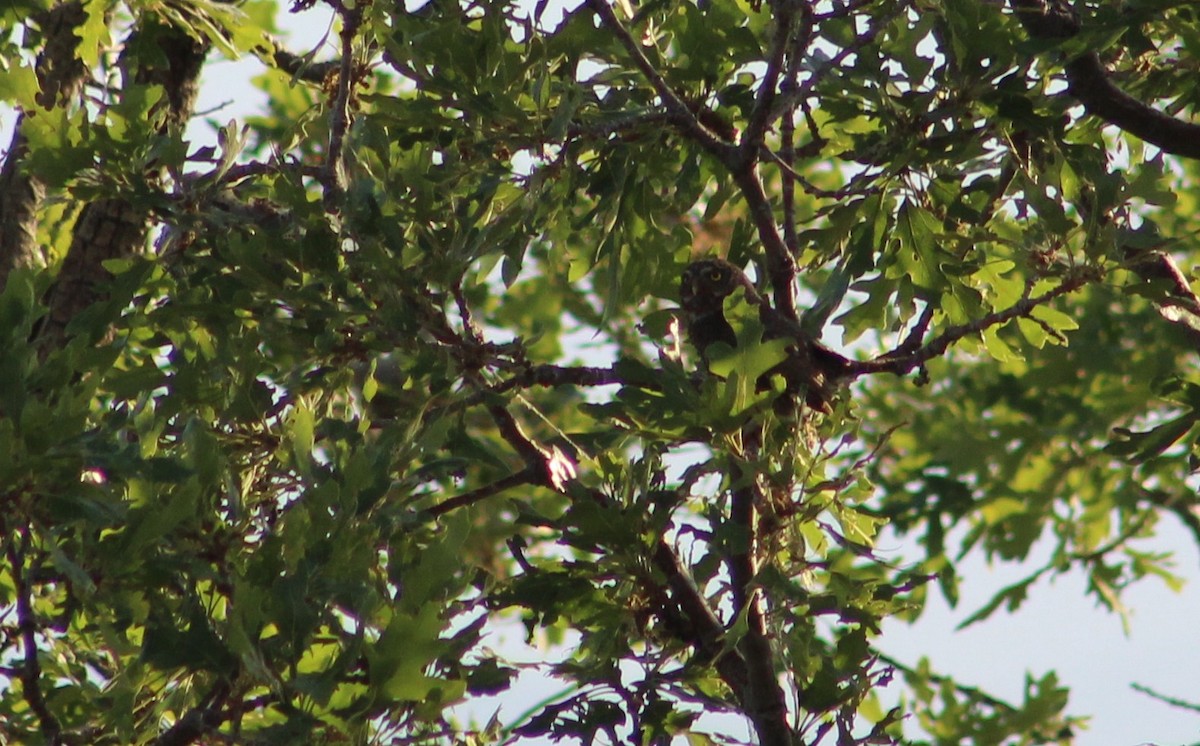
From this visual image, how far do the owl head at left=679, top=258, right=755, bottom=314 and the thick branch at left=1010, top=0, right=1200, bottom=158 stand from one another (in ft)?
2.57

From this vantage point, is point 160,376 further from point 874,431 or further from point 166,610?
point 874,431

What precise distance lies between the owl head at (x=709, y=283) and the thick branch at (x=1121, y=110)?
784 mm

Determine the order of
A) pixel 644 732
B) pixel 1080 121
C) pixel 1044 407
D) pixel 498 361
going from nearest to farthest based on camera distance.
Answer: pixel 644 732
pixel 498 361
pixel 1080 121
pixel 1044 407

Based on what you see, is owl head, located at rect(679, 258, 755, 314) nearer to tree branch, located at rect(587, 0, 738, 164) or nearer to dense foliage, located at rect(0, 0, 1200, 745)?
dense foliage, located at rect(0, 0, 1200, 745)

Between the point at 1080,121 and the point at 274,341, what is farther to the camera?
the point at 1080,121

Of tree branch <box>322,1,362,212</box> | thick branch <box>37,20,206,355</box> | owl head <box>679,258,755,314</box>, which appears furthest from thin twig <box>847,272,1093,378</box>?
thick branch <box>37,20,206,355</box>

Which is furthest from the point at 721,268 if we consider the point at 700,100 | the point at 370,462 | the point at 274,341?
the point at 370,462

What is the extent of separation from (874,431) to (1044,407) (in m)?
1.03

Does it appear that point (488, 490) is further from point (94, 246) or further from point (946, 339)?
point (94, 246)

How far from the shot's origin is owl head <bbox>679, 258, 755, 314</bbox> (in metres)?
3.13

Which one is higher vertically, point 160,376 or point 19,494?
point 160,376

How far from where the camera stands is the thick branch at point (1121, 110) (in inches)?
107

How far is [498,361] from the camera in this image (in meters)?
2.60

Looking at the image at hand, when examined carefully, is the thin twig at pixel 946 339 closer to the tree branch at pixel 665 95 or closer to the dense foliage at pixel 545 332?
the dense foliage at pixel 545 332
